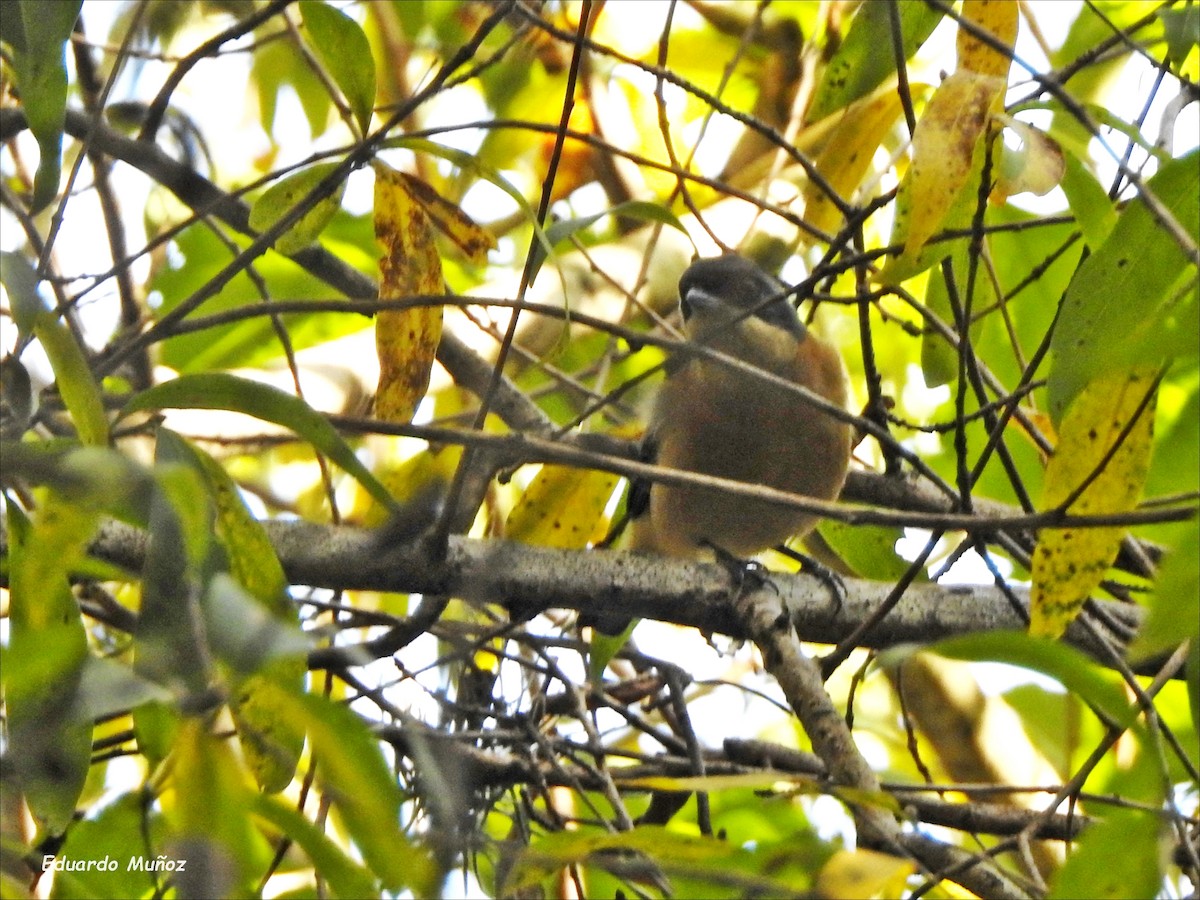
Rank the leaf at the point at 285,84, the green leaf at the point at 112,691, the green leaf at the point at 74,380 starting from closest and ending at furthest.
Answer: the green leaf at the point at 112,691 → the green leaf at the point at 74,380 → the leaf at the point at 285,84

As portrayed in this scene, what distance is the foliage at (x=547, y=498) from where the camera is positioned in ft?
3.91

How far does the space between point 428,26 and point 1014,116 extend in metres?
1.95

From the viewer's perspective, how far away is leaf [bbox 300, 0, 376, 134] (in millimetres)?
1862

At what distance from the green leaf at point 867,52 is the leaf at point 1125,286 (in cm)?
87

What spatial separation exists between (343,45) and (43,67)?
19.6 inches

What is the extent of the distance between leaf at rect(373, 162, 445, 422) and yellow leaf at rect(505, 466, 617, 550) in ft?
1.50

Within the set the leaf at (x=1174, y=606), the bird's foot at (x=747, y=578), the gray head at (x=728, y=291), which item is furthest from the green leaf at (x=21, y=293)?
the gray head at (x=728, y=291)

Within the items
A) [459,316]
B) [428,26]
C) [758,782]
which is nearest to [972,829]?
[758,782]

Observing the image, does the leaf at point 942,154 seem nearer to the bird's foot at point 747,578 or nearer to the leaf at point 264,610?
the bird's foot at point 747,578

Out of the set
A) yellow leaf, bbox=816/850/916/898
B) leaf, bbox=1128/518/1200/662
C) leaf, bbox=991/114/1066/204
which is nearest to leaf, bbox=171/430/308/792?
yellow leaf, bbox=816/850/916/898

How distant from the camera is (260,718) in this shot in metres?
1.42

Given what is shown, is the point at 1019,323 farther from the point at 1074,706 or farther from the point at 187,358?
the point at 187,358

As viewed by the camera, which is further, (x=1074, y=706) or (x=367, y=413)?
(x=1074, y=706)

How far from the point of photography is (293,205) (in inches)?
80.3
